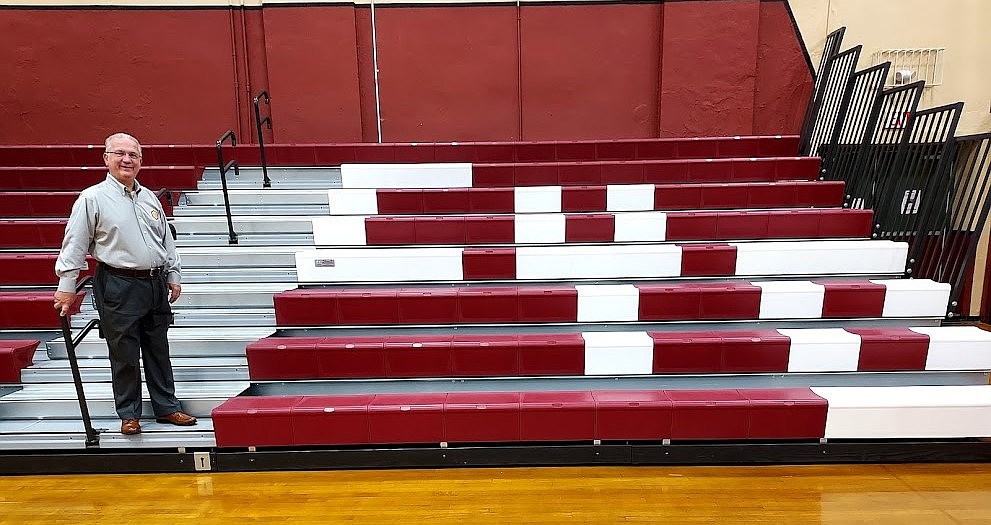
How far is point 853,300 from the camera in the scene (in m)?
2.33

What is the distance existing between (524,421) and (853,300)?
1.64 meters

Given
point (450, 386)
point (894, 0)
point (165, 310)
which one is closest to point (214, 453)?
point (165, 310)

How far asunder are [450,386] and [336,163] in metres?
2.18

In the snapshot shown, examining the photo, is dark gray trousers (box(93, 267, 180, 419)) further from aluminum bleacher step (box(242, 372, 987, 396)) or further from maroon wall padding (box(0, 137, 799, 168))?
maroon wall padding (box(0, 137, 799, 168))

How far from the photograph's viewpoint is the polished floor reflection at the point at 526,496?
5.31 feet

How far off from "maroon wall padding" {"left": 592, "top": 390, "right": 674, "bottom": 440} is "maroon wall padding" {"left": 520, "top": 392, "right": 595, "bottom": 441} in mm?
37

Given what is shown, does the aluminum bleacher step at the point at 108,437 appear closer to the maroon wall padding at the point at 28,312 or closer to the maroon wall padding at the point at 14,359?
the maroon wall padding at the point at 14,359

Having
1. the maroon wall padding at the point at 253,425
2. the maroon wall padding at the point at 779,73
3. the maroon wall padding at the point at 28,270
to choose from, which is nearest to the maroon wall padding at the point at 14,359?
the maroon wall padding at the point at 28,270

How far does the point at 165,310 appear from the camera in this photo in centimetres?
196

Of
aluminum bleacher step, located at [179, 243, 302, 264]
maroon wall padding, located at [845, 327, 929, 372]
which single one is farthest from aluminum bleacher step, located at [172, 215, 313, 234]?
maroon wall padding, located at [845, 327, 929, 372]

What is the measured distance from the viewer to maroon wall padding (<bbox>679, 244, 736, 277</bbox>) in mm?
2555

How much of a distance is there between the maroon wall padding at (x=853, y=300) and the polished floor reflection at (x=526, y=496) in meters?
0.70

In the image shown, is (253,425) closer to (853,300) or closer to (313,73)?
(853,300)

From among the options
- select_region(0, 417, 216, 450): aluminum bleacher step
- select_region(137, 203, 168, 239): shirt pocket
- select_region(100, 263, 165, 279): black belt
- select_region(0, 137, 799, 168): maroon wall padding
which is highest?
select_region(0, 137, 799, 168): maroon wall padding
